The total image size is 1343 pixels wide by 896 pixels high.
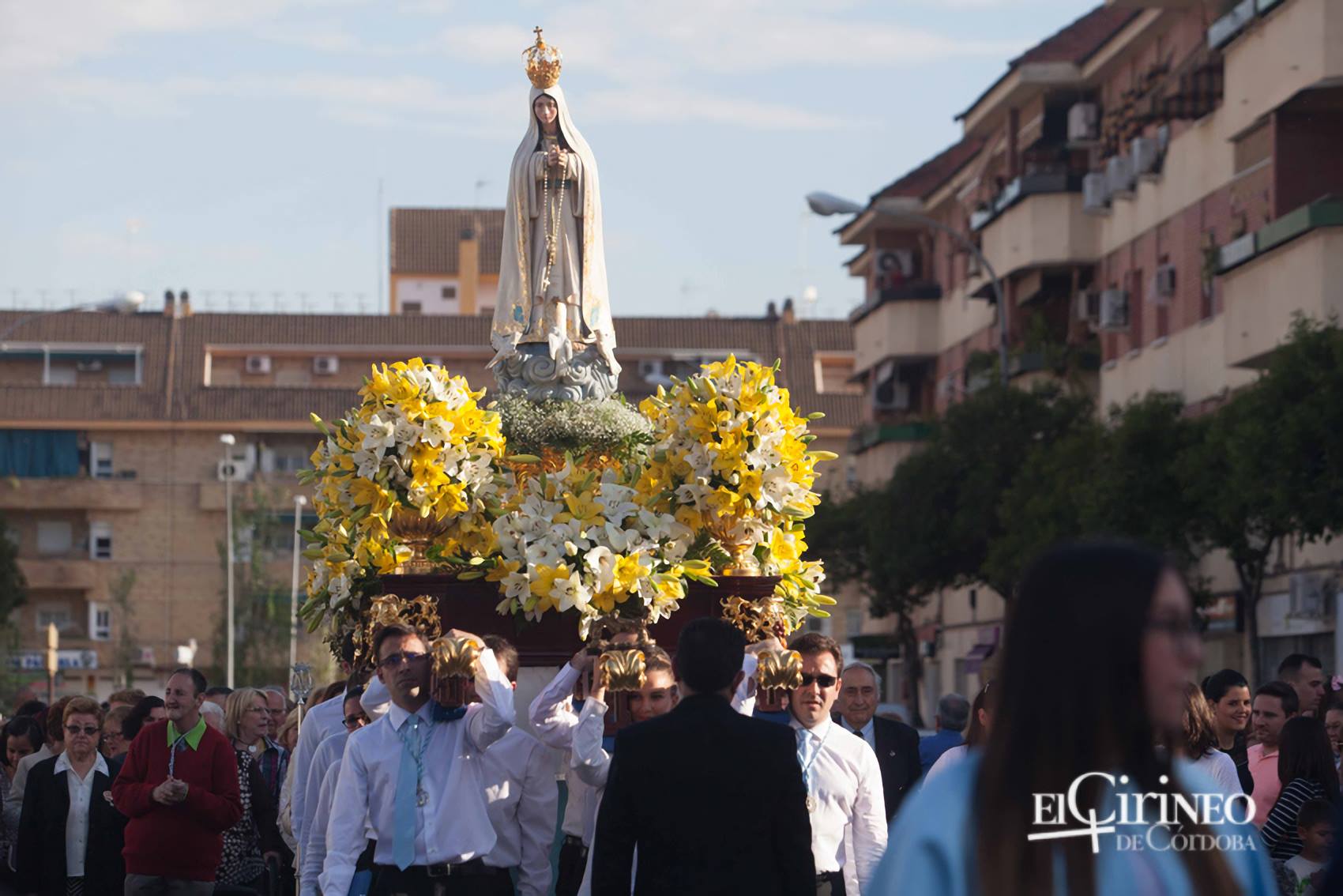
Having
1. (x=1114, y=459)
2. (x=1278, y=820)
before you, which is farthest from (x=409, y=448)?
(x=1114, y=459)

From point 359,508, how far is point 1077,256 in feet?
111

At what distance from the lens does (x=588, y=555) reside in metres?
10.8

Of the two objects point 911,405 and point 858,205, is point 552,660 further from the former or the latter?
point 911,405

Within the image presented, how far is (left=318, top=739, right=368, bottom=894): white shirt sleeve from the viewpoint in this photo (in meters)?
8.53

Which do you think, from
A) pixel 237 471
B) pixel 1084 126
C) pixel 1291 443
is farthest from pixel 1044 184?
pixel 237 471

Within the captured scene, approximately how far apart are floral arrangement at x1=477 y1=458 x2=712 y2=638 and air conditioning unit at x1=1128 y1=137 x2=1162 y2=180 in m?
29.6

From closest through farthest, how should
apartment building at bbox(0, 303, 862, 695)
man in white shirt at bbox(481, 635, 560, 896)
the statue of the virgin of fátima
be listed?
man in white shirt at bbox(481, 635, 560, 896)
the statue of the virgin of fátima
apartment building at bbox(0, 303, 862, 695)

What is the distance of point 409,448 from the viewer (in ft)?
37.3

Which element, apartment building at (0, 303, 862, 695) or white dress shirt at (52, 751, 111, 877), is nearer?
white dress shirt at (52, 751, 111, 877)

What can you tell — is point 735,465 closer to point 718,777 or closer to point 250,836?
point 250,836

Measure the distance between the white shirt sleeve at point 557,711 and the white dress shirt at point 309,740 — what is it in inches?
71.5

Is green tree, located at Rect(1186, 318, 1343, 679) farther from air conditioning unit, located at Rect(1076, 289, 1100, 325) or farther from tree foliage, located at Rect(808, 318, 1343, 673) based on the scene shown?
air conditioning unit, located at Rect(1076, 289, 1100, 325)

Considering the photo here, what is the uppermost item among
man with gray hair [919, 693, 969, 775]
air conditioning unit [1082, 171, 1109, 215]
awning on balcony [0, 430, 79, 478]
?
air conditioning unit [1082, 171, 1109, 215]

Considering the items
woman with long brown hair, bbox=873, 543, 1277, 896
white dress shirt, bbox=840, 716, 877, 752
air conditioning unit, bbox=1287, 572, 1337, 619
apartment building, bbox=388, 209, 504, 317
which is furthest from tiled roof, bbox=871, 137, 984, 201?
woman with long brown hair, bbox=873, 543, 1277, 896
